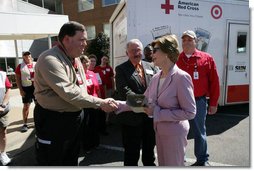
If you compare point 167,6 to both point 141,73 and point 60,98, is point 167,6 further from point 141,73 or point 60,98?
point 60,98

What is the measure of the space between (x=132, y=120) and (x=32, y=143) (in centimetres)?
291

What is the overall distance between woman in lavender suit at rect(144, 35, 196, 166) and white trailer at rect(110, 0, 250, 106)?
83.1 inches

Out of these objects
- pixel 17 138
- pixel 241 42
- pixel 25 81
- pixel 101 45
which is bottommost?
pixel 17 138

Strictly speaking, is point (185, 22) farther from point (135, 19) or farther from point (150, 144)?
point (150, 144)

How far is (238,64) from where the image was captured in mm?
6027

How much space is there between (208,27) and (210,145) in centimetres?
227

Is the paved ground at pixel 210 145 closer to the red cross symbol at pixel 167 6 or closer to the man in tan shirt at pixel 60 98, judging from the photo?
the man in tan shirt at pixel 60 98

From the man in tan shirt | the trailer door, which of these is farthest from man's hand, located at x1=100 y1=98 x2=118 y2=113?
the trailer door

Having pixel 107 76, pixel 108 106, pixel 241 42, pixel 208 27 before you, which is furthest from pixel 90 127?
pixel 241 42

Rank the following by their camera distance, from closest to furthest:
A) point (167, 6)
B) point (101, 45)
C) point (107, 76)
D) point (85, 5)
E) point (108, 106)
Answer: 1. point (108, 106)
2. point (167, 6)
3. point (107, 76)
4. point (101, 45)
5. point (85, 5)

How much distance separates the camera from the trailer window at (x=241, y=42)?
5941 mm

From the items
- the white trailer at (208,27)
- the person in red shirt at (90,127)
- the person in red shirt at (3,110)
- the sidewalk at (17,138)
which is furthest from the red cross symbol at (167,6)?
the sidewalk at (17,138)

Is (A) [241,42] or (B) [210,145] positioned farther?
(A) [241,42]

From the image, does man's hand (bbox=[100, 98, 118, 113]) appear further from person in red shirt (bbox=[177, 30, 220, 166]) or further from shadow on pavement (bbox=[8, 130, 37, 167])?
shadow on pavement (bbox=[8, 130, 37, 167])
